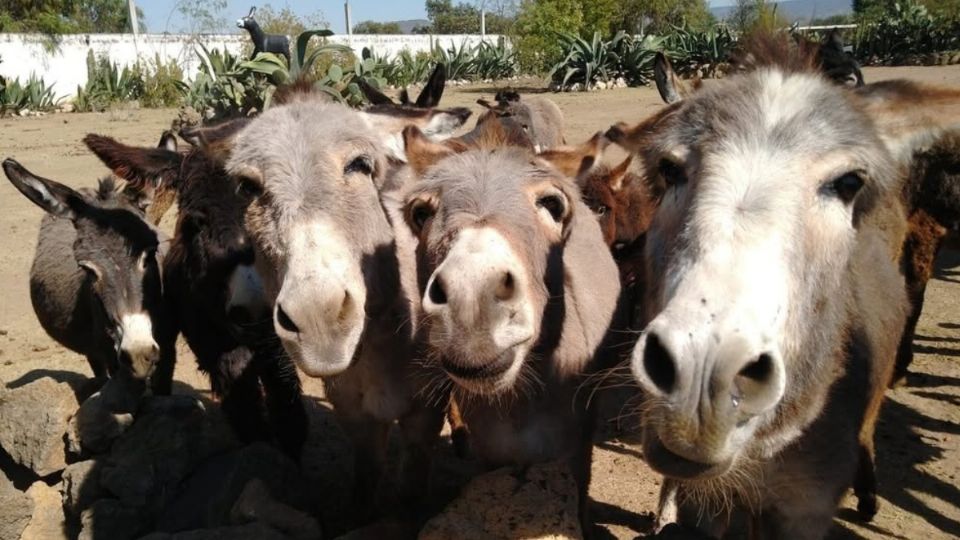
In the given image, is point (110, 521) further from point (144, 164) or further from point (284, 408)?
point (144, 164)

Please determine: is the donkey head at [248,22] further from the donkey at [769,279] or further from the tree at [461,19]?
the tree at [461,19]

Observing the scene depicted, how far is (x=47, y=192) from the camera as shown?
4.38m

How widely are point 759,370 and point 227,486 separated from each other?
3.01 metres

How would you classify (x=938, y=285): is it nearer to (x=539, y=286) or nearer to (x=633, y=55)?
(x=539, y=286)

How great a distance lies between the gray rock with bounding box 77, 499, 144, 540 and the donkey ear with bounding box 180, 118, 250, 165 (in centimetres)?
189

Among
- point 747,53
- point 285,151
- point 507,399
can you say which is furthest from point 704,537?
point 285,151

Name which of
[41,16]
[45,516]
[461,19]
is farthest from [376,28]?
[45,516]

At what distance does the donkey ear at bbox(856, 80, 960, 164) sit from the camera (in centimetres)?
226

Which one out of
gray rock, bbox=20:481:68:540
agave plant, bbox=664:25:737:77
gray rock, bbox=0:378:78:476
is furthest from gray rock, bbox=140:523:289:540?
agave plant, bbox=664:25:737:77

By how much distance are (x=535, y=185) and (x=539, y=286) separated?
→ 47 centimetres

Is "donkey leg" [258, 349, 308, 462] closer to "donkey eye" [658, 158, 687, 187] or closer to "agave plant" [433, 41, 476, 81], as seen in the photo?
"donkey eye" [658, 158, 687, 187]

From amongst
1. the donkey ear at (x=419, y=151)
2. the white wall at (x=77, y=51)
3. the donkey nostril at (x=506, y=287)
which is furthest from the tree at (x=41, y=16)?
the donkey nostril at (x=506, y=287)

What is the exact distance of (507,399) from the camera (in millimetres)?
3232

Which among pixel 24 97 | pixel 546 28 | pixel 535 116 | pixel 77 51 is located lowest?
pixel 24 97
